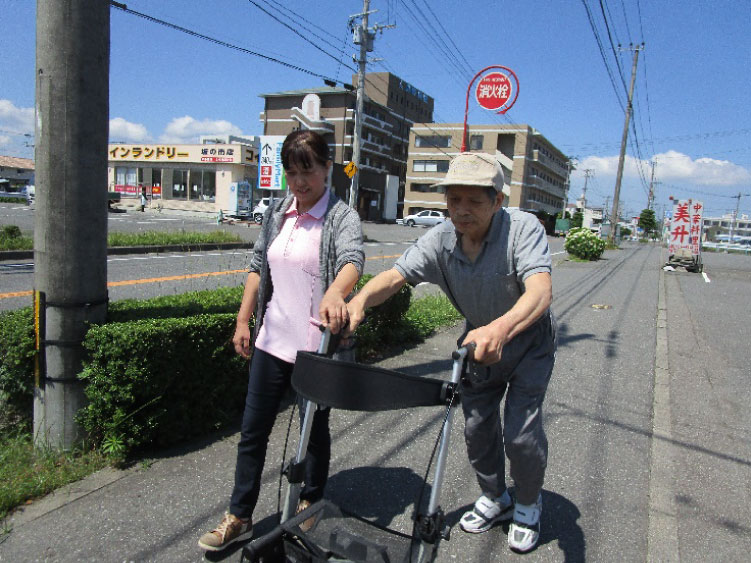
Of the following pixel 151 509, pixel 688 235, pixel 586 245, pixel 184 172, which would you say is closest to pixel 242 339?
pixel 151 509

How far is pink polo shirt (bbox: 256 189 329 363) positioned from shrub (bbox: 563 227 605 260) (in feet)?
75.9

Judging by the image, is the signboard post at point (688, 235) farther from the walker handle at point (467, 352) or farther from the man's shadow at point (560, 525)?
the walker handle at point (467, 352)

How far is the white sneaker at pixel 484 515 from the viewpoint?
2.73 m

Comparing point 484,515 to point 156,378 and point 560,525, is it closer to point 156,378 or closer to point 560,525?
point 560,525

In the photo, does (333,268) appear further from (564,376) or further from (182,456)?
(564,376)

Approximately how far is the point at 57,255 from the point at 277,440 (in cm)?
175

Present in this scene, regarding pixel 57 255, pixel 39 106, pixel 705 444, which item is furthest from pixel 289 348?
pixel 705 444

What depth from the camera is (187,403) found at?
132 inches

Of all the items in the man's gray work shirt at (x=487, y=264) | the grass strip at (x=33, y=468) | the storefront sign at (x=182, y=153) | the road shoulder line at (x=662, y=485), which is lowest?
the road shoulder line at (x=662, y=485)

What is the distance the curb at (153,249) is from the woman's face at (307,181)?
1263cm

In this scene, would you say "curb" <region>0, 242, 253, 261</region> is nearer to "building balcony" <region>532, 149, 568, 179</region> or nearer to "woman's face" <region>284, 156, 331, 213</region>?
"woman's face" <region>284, 156, 331, 213</region>

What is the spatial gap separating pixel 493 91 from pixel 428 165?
5980cm

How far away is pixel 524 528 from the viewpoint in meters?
2.61

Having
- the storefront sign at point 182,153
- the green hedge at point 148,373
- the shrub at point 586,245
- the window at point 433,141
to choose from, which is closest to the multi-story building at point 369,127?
the window at point 433,141
